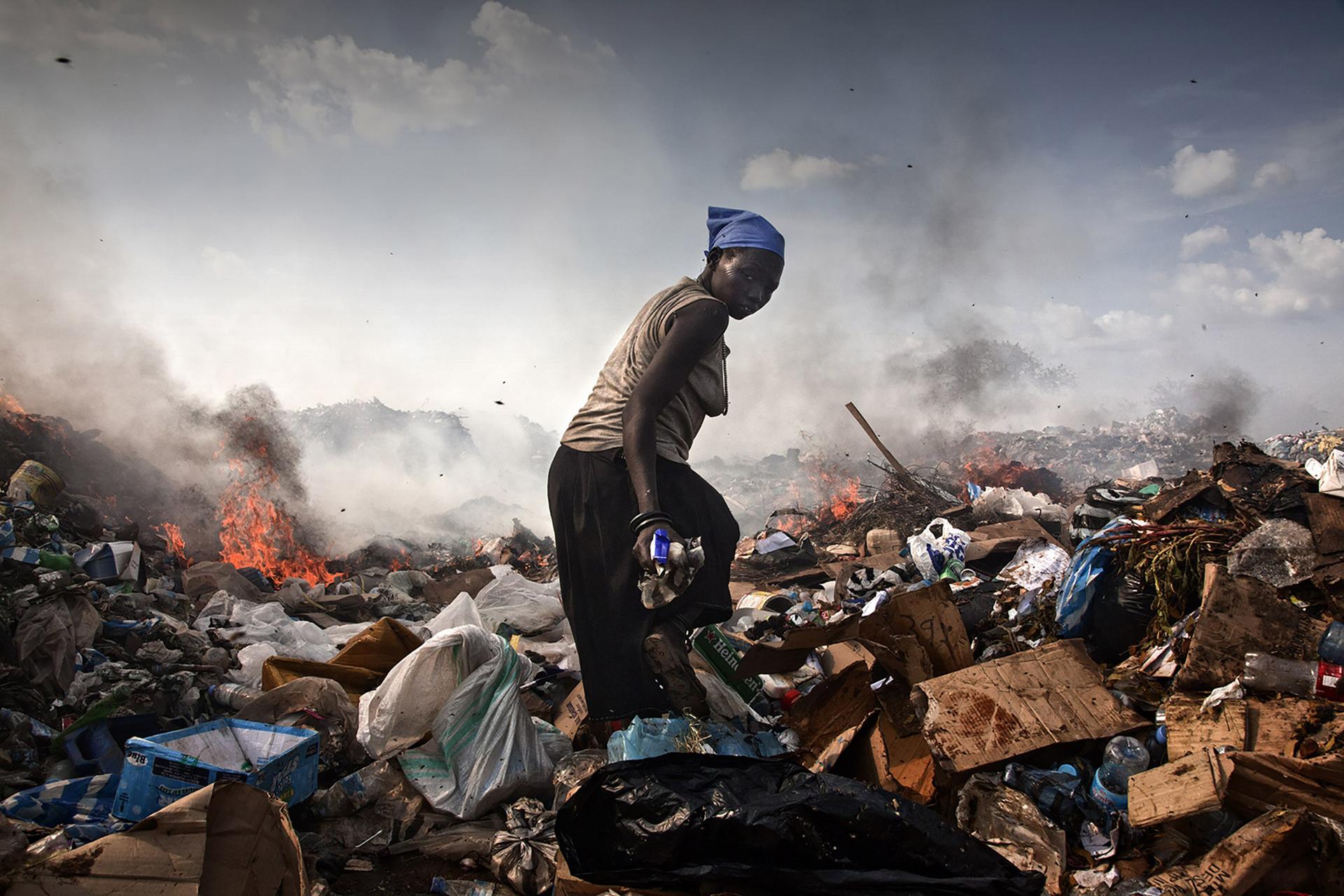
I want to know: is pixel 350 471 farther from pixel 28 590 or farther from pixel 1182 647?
pixel 1182 647

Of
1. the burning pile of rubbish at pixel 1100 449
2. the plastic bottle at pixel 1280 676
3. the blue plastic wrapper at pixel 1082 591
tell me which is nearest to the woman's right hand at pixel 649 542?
the plastic bottle at pixel 1280 676

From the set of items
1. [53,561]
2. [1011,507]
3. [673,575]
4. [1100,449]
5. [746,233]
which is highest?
[746,233]

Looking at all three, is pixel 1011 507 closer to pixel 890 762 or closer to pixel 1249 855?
pixel 890 762

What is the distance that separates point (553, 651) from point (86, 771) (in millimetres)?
1987

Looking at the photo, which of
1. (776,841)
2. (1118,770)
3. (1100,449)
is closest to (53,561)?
(776,841)

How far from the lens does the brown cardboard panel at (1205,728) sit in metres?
1.89

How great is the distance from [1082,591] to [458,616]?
319 cm

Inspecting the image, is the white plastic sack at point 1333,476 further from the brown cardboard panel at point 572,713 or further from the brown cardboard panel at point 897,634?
the brown cardboard panel at point 572,713

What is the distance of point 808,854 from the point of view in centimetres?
142

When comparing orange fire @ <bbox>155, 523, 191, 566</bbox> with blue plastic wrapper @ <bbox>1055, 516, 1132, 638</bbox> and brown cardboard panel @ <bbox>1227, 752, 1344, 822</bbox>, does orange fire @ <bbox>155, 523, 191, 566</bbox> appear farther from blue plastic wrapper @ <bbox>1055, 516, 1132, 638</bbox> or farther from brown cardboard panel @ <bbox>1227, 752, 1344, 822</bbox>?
brown cardboard panel @ <bbox>1227, 752, 1344, 822</bbox>

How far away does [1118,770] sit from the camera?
6.79ft

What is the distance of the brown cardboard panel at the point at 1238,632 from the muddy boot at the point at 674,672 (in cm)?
160

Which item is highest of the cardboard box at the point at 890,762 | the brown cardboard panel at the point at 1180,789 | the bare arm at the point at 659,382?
the bare arm at the point at 659,382

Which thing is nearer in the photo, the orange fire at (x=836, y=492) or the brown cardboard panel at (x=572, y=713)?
the brown cardboard panel at (x=572, y=713)
